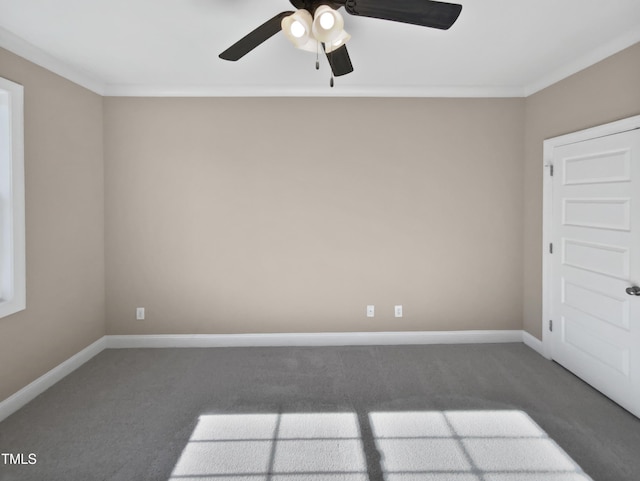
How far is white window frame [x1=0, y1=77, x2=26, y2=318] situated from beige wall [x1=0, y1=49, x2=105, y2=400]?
0.35ft

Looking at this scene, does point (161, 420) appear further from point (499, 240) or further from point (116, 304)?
point (499, 240)

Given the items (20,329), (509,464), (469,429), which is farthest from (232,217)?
(509,464)

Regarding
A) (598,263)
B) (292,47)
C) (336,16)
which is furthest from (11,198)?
(598,263)

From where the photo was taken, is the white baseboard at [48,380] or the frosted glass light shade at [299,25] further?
the white baseboard at [48,380]

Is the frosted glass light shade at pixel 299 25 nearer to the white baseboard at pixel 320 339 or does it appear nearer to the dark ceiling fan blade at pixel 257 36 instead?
the dark ceiling fan blade at pixel 257 36

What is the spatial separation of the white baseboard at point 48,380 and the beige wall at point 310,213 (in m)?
0.29

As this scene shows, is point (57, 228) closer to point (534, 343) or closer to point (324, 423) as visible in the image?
point (324, 423)

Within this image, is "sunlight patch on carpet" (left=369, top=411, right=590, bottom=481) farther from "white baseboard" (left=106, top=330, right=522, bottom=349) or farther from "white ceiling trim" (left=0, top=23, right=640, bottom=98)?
"white ceiling trim" (left=0, top=23, right=640, bottom=98)

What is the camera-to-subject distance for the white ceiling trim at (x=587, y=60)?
2.58 metres

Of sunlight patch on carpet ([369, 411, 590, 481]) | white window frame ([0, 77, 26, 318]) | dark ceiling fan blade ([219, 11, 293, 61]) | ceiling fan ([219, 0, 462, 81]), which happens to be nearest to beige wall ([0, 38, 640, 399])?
white window frame ([0, 77, 26, 318])

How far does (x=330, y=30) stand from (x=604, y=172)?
234 centimetres

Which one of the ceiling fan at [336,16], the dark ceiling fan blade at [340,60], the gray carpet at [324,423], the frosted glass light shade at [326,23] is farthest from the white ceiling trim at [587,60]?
the gray carpet at [324,423]

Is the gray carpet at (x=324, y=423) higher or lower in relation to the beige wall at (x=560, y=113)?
lower

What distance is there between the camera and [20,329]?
2742mm
